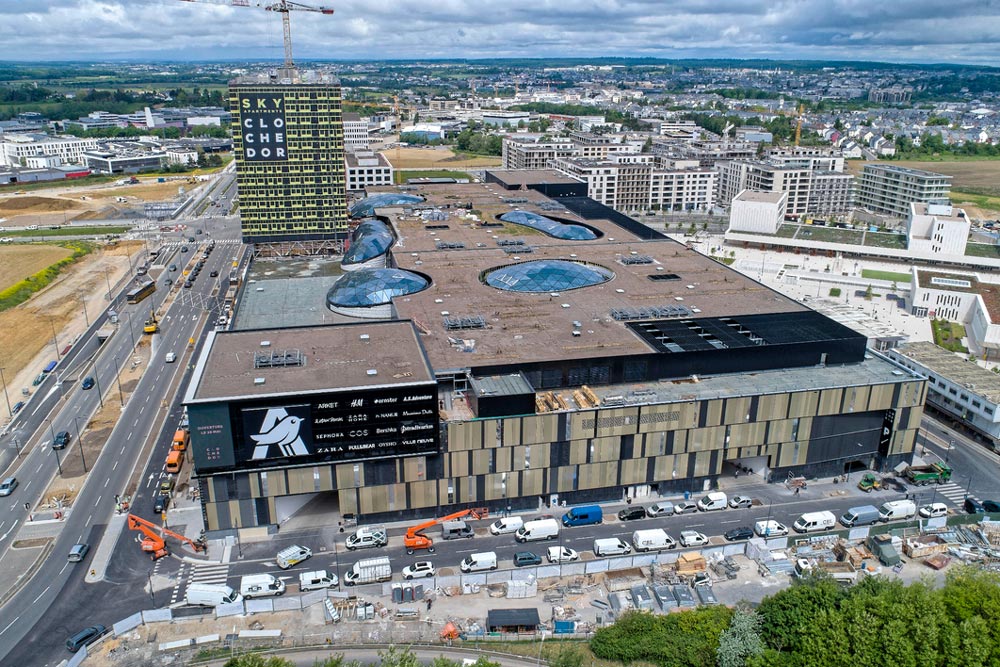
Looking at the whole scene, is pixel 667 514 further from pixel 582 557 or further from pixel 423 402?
pixel 423 402

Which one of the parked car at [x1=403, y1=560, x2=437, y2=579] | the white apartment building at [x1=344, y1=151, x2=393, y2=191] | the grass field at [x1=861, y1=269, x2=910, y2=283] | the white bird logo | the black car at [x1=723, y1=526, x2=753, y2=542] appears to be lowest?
the parked car at [x1=403, y1=560, x2=437, y2=579]

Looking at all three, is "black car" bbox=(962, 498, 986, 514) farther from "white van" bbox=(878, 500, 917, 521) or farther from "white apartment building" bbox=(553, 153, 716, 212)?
"white apartment building" bbox=(553, 153, 716, 212)

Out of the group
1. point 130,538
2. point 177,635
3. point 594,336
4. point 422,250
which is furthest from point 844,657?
point 422,250

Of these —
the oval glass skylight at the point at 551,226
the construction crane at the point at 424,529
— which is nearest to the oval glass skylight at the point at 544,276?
the oval glass skylight at the point at 551,226

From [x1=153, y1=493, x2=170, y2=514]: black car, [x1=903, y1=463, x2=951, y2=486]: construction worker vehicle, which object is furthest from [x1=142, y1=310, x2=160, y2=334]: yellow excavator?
[x1=903, y1=463, x2=951, y2=486]: construction worker vehicle

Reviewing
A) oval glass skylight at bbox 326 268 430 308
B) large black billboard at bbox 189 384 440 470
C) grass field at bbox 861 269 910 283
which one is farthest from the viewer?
grass field at bbox 861 269 910 283

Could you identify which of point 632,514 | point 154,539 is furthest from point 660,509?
point 154,539
